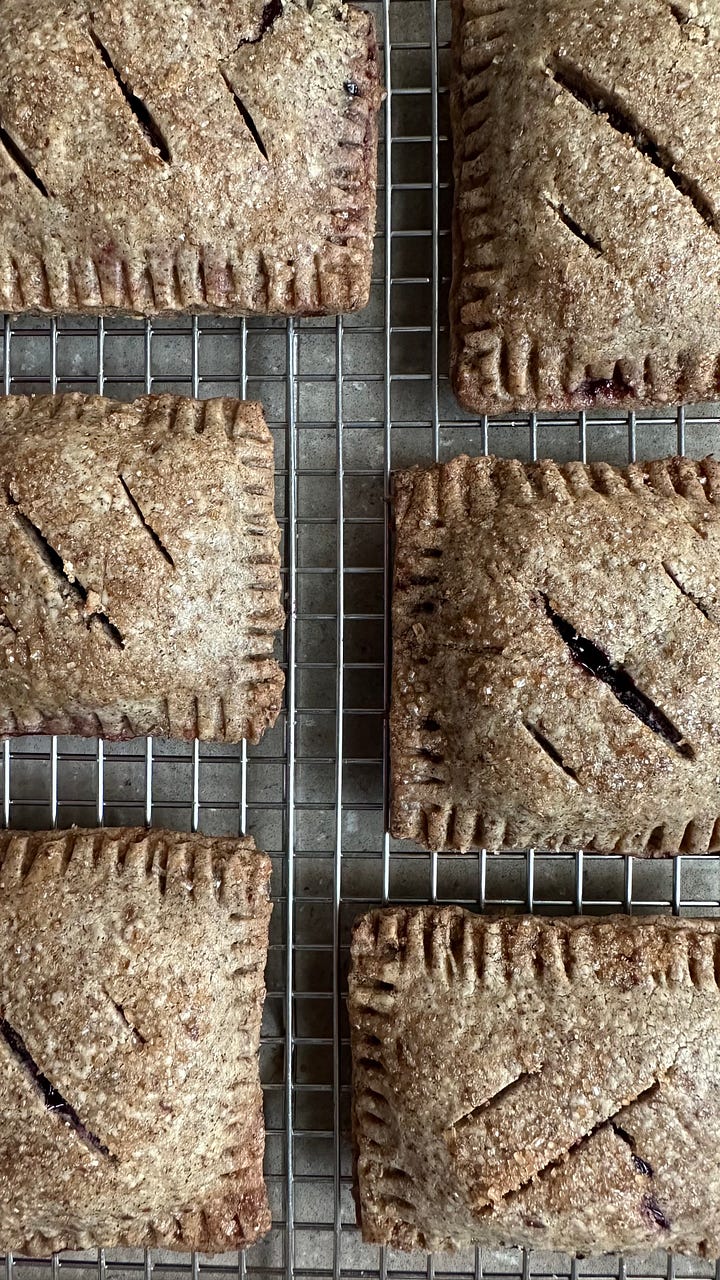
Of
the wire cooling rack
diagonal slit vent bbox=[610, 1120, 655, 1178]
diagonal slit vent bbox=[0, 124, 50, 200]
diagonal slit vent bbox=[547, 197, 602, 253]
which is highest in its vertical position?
diagonal slit vent bbox=[0, 124, 50, 200]

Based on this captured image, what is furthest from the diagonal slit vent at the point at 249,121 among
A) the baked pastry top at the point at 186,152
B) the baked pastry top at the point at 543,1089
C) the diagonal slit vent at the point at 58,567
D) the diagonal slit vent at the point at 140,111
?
the baked pastry top at the point at 543,1089

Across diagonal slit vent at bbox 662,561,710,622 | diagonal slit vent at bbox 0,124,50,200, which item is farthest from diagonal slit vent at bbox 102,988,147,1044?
diagonal slit vent at bbox 0,124,50,200

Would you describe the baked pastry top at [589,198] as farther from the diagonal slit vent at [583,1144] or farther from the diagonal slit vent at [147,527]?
the diagonal slit vent at [583,1144]

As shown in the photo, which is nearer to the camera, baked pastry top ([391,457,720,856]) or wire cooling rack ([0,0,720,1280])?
baked pastry top ([391,457,720,856])

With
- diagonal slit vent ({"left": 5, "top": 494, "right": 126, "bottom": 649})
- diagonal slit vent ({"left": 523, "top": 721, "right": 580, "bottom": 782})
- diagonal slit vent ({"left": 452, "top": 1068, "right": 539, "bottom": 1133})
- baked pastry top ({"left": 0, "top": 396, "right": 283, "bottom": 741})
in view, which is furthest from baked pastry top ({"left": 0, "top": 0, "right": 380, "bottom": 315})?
diagonal slit vent ({"left": 452, "top": 1068, "right": 539, "bottom": 1133})

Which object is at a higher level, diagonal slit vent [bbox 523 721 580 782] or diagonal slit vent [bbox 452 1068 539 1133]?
diagonal slit vent [bbox 523 721 580 782]

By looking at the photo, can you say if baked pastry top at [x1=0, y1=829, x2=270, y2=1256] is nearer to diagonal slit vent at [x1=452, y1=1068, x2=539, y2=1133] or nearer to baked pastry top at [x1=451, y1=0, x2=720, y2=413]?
diagonal slit vent at [x1=452, y1=1068, x2=539, y2=1133]
